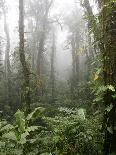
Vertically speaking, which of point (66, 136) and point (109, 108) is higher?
point (109, 108)

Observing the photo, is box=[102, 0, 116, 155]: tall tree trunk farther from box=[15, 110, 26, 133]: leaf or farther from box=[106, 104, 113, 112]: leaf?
box=[15, 110, 26, 133]: leaf

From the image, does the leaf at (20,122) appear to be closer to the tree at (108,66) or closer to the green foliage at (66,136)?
the green foliage at (66,136)

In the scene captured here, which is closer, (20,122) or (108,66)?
(108,66)

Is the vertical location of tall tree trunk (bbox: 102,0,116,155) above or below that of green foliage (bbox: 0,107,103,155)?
above

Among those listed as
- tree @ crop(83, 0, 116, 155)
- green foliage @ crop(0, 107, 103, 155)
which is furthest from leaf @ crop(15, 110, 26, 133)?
tree @ crop(83, 0, 116, 155)

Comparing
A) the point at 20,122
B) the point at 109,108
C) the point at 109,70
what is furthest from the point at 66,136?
the point at 109,70

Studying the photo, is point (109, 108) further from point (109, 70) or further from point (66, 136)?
point (66, 136)

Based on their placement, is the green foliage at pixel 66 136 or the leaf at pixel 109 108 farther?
the green foliage at pixel 66 136

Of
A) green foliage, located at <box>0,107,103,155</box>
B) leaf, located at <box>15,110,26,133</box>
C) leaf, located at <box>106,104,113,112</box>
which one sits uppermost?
leaf, located at <box>106,104,113,112</box>

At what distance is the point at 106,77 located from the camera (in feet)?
19.8

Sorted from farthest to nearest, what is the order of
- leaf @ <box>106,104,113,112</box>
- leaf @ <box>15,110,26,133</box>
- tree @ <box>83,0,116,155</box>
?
leaf @ <box>15,110,26,133</box> < tree @ <box>83,0,116,155</box> < leaf @ <box>106,104,113,112</box>

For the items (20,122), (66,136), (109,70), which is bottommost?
(66,136)

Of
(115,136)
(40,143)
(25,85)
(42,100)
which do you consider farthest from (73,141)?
(42,100)

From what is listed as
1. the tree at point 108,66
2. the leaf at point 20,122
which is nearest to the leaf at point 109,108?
the tree at point 108,66
